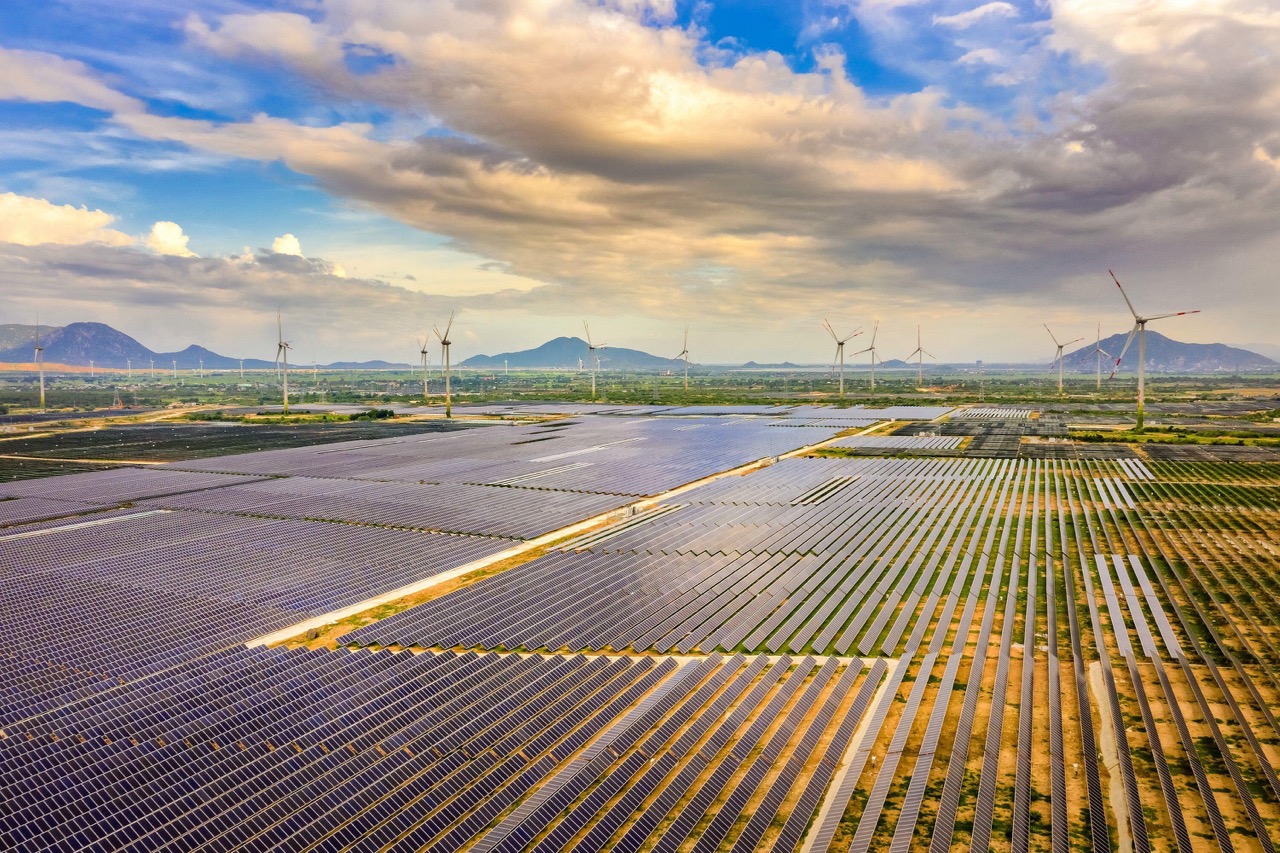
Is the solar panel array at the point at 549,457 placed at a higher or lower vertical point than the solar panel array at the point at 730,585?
higher

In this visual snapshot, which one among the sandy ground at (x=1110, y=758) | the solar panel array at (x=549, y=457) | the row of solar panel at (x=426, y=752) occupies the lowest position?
the sandy ground at (x=1110, y=758)

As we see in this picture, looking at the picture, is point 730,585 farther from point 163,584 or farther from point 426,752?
point 163,584

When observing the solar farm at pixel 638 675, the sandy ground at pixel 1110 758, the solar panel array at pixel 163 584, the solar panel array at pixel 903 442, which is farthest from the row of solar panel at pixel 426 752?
the solar panel array at pixel 903 442

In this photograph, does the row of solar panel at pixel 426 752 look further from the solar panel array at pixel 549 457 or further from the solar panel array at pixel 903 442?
the solar panel array at pixel 903 442

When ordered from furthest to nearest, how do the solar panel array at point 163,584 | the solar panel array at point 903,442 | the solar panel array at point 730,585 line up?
the solar panel array at point 903,442, the solar panel array at point 730,585, the solar panel array at point 163,584

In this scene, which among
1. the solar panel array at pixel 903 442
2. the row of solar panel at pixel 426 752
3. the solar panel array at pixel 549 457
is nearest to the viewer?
the row of solar panel at pixel 426 752

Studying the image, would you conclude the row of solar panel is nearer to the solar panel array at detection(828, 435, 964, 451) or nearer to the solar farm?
the solar farm

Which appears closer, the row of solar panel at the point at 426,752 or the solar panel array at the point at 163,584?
the row of solar panel at the point at 426,752

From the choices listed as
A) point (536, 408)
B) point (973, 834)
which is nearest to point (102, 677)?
point (973, 834)

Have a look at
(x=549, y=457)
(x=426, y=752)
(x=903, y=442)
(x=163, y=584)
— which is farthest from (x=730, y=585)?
(x=903, y=442)

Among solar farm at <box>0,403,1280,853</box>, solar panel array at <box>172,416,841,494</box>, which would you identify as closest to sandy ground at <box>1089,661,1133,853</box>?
solar farm at <box>0,403,1280,853</box>
